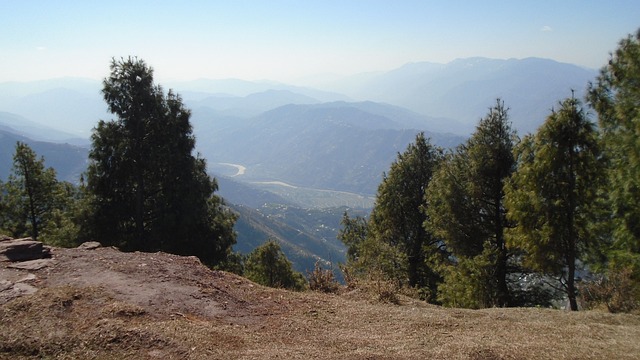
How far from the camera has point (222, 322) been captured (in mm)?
9188

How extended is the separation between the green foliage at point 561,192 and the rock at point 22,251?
55.3ft

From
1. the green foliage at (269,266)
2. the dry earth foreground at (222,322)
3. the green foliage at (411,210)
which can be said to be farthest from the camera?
the green foliage at (269,266)

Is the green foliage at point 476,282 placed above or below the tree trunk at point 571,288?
below

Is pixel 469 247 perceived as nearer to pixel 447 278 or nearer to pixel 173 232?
pixel 447 278

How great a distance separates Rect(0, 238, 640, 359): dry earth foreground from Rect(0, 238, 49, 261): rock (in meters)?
0.03

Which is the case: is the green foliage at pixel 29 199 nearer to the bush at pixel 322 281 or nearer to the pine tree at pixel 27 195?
the pine tree at pixel 27 195

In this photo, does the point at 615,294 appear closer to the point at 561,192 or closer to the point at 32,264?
the point at 561,192

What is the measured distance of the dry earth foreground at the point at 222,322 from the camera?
765 centimetres

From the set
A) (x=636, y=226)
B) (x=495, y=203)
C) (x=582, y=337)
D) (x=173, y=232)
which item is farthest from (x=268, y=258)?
(x=582, y=337)

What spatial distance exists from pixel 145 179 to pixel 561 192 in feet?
79.1

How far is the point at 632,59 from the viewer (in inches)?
711

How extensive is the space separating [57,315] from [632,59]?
2291 centimetres

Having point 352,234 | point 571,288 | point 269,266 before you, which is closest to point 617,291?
point 571,288

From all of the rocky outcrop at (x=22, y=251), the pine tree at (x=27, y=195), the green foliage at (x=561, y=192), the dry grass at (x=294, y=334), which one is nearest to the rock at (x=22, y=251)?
the rocky outcrop at (x=22, y=251)
